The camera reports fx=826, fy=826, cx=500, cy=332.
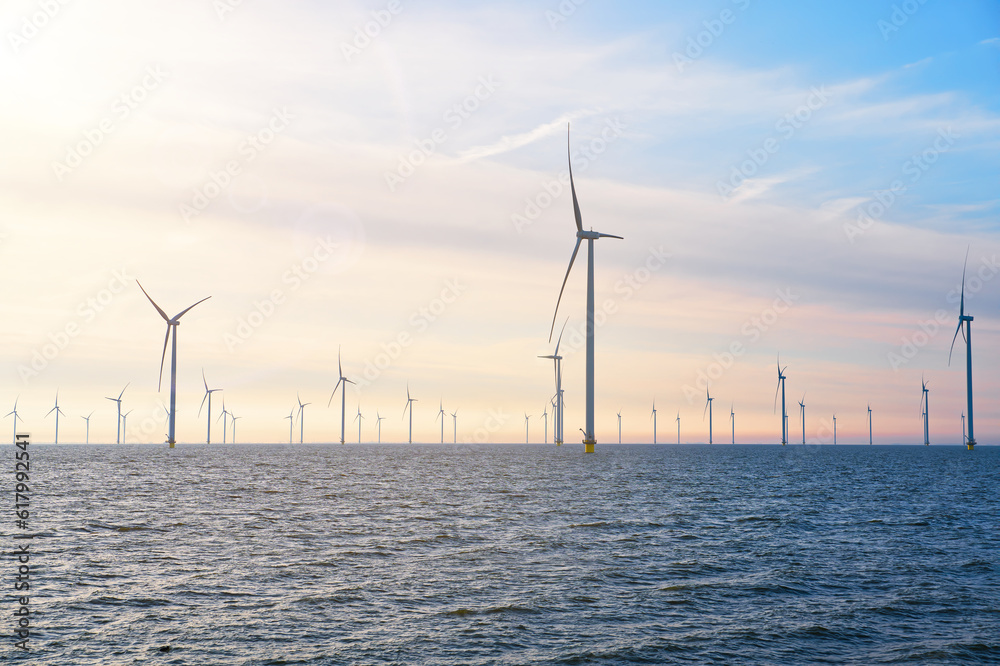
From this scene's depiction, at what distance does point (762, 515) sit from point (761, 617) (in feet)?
101

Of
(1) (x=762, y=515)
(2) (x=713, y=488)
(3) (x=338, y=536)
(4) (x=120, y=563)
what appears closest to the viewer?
(4) (x=120, y=563)

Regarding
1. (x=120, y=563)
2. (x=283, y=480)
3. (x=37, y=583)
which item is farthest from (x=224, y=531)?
(x=283, y=480)

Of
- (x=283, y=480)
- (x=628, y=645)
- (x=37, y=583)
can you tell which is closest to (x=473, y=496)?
(x=283, y=480)

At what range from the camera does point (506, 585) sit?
29.0 m

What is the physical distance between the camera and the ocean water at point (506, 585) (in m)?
21.5

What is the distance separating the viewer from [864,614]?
2564 cm

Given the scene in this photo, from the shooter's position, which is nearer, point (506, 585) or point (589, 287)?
point (506, 585)

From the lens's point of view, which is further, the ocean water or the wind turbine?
the wind turbine

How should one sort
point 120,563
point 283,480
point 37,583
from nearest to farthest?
point 37,583, point 120,563, point 283,480

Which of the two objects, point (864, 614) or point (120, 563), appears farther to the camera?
point (120, 563)

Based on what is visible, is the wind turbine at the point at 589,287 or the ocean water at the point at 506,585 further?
the wind turbine at the point at 589,287

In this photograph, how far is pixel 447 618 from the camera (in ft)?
79.9

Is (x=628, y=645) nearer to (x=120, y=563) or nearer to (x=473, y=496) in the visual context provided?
(x=120, y=563)

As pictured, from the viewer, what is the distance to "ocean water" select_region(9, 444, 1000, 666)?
Result: 70.6ft
